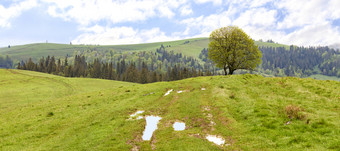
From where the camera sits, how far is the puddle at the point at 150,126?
17.1m

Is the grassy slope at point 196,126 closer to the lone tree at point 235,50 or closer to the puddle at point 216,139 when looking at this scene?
the puddle at point 216,139

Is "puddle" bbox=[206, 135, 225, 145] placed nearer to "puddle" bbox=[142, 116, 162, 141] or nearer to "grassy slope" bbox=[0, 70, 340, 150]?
"grassy slope" bbox=[0, 70, 340, 150]

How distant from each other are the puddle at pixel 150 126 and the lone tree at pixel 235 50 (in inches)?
1606

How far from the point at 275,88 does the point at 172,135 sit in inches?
958

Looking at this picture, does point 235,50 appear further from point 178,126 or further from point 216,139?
point 216,139

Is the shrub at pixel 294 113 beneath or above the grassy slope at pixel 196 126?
above

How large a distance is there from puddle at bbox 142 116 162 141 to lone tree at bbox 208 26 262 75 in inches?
1606

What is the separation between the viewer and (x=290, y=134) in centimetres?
1396

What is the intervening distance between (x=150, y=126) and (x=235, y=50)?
44.8 m

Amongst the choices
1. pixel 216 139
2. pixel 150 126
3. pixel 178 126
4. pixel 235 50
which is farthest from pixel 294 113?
pixel 235 50

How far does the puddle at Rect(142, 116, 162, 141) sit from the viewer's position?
1709 cm

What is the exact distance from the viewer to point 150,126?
778 inches

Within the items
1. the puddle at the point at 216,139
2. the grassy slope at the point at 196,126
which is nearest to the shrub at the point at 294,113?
the grassy slope at the point at 196,126

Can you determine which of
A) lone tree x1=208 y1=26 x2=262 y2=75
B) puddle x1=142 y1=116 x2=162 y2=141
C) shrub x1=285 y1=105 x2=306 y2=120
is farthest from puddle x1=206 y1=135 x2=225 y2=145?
lone tree x1=208 y1=26 x2=262 y2=75
